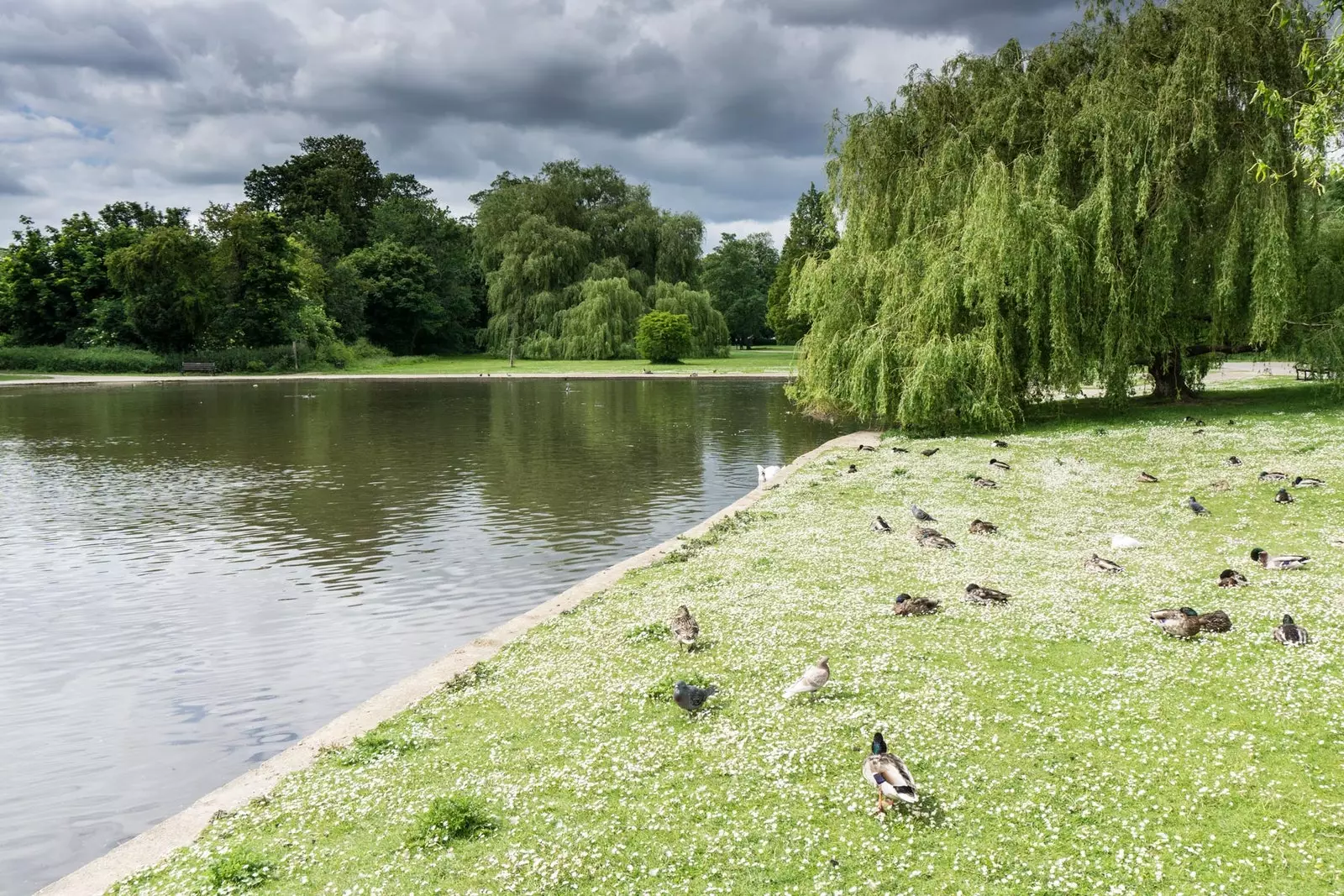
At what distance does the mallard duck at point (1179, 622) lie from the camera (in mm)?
10773

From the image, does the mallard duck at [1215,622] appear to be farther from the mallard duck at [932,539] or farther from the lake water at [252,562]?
the lake water at [252,562]

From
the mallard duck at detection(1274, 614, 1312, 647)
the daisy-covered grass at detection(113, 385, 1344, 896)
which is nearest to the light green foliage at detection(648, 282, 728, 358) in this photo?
the daisy-covered grass at detection(113, 385, 1344, 896)

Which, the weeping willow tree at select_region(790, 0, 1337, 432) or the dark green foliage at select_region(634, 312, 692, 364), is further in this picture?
the dark green foliage at select_region(634, 312, 692, 364)

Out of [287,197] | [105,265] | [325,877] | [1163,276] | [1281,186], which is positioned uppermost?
[287,197]

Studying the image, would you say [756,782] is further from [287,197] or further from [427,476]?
[287,197]

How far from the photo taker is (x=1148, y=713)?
8883mm

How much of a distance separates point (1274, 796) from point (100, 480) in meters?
31.1

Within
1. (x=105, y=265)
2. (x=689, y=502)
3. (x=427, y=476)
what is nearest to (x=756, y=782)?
(x=689, y=502)

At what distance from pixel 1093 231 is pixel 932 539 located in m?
19.3

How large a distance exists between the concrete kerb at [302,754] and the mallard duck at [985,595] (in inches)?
231

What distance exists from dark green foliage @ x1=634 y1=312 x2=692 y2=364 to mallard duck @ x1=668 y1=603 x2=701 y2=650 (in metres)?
72.6

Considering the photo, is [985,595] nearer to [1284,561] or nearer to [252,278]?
[1284,561]

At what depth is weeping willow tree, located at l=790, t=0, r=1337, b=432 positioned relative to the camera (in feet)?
97.5

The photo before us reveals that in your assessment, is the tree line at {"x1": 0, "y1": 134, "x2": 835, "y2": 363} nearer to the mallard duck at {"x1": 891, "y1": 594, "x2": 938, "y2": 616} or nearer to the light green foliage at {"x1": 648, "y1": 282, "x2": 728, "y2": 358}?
the light green foliage at {"x1": 648, "y1": 282, "x2": 728, "y2": 358}
